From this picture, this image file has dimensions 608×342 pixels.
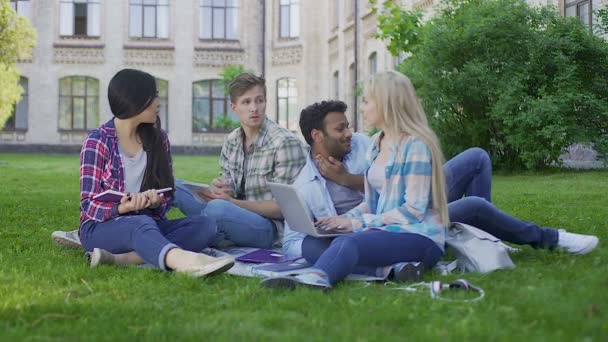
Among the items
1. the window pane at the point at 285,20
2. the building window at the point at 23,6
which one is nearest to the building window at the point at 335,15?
the window pane at the point at 285,20

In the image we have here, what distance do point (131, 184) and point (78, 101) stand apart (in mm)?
33703

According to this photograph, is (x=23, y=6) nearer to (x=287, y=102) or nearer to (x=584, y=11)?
(x=287, y=102)

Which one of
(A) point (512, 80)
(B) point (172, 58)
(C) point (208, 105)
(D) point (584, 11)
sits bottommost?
(A) point (512, 80)

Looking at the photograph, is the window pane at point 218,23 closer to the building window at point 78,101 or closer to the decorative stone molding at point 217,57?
the decorative stone molding at point 217,57

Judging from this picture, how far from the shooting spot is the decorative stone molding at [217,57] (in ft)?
125

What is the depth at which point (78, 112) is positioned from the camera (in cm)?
3769

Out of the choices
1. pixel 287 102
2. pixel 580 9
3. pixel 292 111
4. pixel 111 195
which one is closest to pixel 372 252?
pixel 111 195

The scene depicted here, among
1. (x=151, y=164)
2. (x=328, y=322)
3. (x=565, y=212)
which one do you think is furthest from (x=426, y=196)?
(x=565, y=212)

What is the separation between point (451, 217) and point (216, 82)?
34.1 metres

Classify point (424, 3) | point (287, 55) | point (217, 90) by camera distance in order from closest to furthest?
1. point (424, 3)
2. point (287, 55)
3. point (217, 90)

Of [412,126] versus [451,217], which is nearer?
[412,126]

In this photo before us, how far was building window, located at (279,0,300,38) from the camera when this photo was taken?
37.8 m

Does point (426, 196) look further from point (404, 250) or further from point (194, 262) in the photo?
point (194, 262)

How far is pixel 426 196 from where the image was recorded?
4.49 metres
